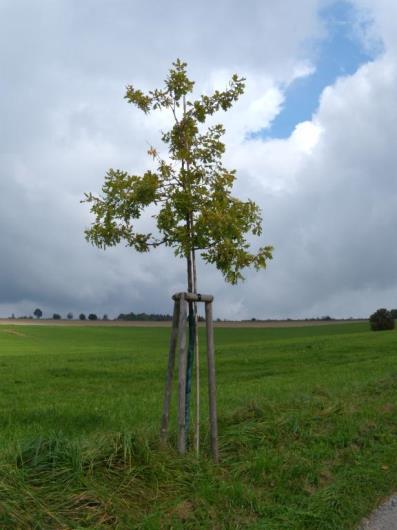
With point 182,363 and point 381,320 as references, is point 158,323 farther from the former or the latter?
point 182,363

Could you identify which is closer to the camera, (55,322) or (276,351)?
(276,351)

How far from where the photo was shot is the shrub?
216ft

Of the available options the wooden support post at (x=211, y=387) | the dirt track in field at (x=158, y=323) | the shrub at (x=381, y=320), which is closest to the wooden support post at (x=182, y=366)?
the wooden support post at (x=211, y=387)

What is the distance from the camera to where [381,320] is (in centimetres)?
6606

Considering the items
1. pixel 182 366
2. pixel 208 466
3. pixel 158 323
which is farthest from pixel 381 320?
pixel 182 366

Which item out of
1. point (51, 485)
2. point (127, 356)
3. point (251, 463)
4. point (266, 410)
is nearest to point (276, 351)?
point (127, 356)

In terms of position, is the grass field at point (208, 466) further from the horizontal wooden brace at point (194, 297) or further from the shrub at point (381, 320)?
the shrub at point (381, 320)

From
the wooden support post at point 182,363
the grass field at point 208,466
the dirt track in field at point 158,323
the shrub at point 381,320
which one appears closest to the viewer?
the grass field at point 208,466

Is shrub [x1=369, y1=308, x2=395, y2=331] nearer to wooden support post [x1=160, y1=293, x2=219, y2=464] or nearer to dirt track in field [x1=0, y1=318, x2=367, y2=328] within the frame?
dirt track in field [x1=0, y1=318, x2=367, y2=328]

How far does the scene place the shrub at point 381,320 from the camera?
65688 mm

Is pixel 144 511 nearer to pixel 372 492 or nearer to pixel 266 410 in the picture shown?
pixel 372 492

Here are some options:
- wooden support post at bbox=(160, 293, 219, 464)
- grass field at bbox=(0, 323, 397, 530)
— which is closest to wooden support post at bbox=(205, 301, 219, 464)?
wooden support post at bbox=(160, 293, 219, 464)

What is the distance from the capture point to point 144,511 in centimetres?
603

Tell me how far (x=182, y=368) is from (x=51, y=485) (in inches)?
79.2
